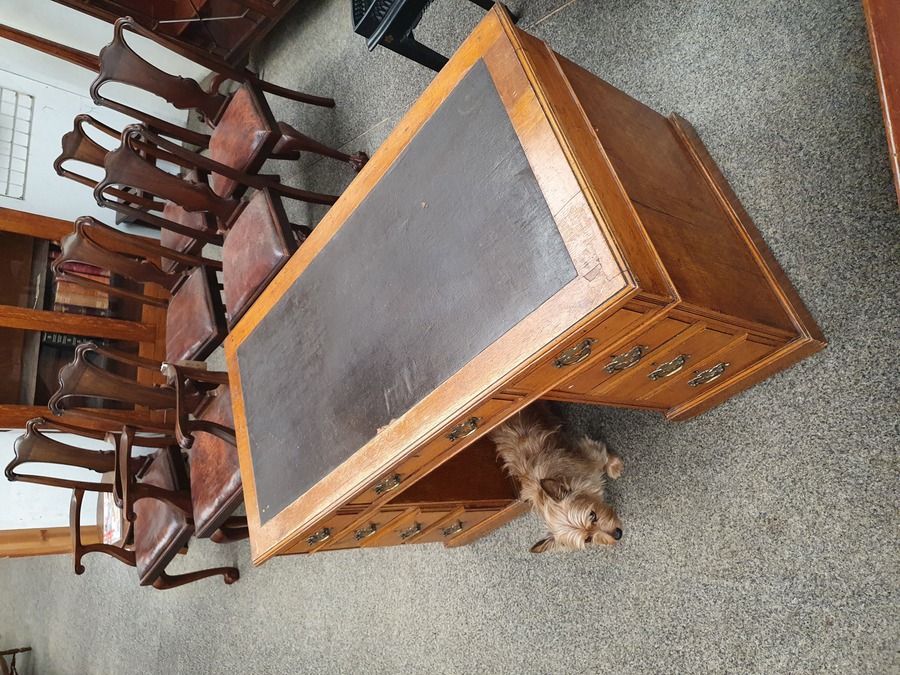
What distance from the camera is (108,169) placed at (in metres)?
2.47

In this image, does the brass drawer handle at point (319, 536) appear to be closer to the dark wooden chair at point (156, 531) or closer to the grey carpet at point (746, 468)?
the grey carpet at point (746, 468)

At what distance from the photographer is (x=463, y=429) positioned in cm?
136

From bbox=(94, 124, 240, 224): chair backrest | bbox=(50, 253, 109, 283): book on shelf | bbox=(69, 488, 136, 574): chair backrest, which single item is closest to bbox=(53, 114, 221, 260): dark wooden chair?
bbox=(94, 124, 240, 224): chair backrest

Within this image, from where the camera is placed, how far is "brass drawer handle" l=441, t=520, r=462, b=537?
85.4 inches

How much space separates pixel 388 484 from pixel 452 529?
74cm

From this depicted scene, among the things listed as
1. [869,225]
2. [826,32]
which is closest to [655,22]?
[826,32]

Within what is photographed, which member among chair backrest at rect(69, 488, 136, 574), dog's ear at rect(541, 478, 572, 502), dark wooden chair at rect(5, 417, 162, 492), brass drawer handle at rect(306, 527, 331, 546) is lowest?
dog's ear at rect(541, 478, 572, 502)

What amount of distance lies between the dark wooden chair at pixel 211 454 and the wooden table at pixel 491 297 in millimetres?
317

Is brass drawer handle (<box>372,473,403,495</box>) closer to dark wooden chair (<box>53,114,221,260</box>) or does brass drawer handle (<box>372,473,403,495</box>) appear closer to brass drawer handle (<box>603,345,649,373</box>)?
brass drawer handle (<box>603,345,649,373</box>)

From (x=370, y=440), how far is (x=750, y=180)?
1266 millimetres

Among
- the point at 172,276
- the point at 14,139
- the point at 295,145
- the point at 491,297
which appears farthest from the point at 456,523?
the point at 14,139

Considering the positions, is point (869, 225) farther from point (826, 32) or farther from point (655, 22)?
point (655, 22)

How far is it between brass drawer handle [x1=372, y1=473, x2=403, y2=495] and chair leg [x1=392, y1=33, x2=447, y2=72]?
1.55 m

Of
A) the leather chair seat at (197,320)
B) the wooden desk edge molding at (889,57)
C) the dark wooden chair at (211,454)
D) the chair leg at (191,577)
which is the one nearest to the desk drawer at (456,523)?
the dark wooden chair at (211,454)
